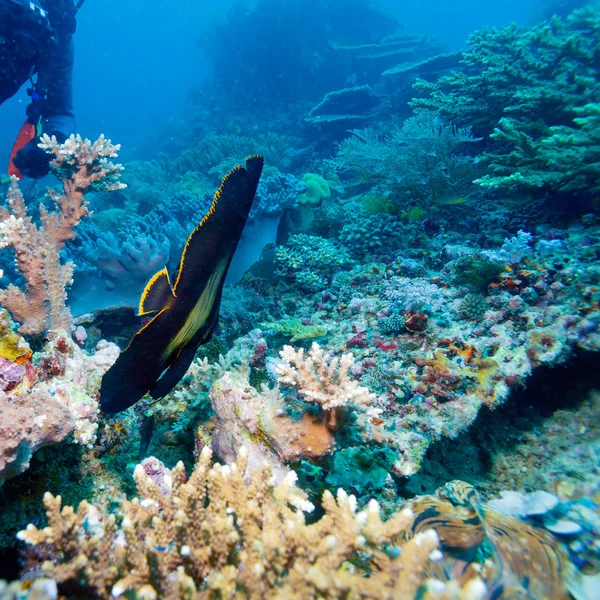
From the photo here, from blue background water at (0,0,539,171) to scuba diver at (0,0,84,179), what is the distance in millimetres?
41883

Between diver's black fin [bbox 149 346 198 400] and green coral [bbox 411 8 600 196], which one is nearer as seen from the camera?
diver's black fin [bbox 149 346 198 400]

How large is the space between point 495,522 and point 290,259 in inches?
156

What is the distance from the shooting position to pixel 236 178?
1372 mm

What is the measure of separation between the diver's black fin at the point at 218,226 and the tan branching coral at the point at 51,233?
189 centimetres

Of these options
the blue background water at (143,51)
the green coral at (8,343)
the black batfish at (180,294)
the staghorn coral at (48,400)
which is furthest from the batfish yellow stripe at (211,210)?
the blue background water at (143,51)

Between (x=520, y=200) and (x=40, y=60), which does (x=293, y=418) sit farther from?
(x=40, y=60)

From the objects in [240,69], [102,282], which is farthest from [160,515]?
[240,69]

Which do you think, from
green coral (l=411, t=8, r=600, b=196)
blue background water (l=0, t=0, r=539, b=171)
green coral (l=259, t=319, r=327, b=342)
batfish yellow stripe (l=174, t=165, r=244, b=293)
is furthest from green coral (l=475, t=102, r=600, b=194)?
blue background water (l=0, t=0, r=539, b=171)

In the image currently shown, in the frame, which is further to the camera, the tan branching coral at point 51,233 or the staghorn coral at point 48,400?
the tan branching coral at point 51,233

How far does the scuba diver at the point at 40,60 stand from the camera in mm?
5316

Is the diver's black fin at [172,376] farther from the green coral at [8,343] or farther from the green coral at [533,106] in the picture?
the green coral at [533,106]

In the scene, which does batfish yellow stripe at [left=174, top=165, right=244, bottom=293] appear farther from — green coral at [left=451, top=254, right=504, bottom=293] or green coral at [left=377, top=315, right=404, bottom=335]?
green coral at [left=451, top=254, right=504, bottom=293]

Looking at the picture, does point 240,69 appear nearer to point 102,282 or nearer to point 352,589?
point 102,282

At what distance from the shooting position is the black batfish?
1384mm
